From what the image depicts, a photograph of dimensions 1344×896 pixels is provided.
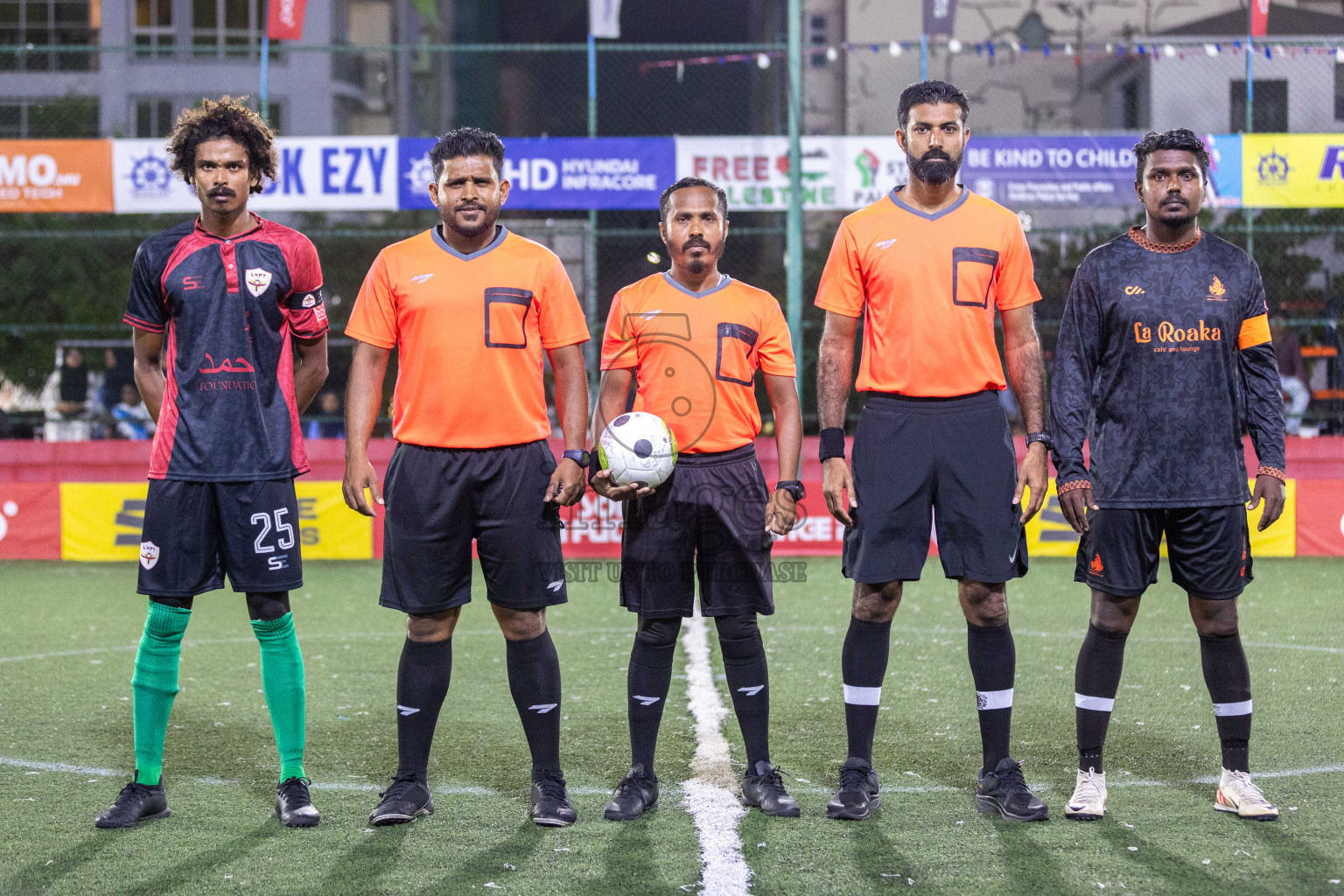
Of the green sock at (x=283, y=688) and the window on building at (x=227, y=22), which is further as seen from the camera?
the window on building at (x=227, y=22)

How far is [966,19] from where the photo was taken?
62.1ft

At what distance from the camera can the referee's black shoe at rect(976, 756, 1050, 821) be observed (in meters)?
3.86

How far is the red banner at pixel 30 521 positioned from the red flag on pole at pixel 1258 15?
13.3 meters

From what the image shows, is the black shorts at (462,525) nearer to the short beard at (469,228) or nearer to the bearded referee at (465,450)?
the bearded referee at (465,450)

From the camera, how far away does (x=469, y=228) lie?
3947 mm

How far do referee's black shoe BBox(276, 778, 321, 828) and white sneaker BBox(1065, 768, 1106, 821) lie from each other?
2318 mm

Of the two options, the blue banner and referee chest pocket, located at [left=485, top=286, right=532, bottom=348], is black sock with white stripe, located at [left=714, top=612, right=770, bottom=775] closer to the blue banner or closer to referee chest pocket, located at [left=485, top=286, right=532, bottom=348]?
referee chest pocket, located at [left=485, top=286, right=532, bottom=348]

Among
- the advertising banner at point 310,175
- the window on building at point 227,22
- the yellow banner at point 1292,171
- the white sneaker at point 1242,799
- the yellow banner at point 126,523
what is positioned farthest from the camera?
the window on building at point 227,22

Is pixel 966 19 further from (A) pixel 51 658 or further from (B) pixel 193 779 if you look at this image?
(B) pixel 193 779

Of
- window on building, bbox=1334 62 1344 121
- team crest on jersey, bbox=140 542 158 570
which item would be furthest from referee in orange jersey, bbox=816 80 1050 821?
window on building, bbox=1334 62 1344 121

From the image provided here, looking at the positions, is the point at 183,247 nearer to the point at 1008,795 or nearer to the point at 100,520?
the point at 1008,795

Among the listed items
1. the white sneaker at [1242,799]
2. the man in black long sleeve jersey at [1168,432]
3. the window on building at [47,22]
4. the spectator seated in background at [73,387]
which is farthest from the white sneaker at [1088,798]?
the window on building at [47,22]

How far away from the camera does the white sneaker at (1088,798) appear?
3.86m

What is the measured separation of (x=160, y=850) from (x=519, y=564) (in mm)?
1307
